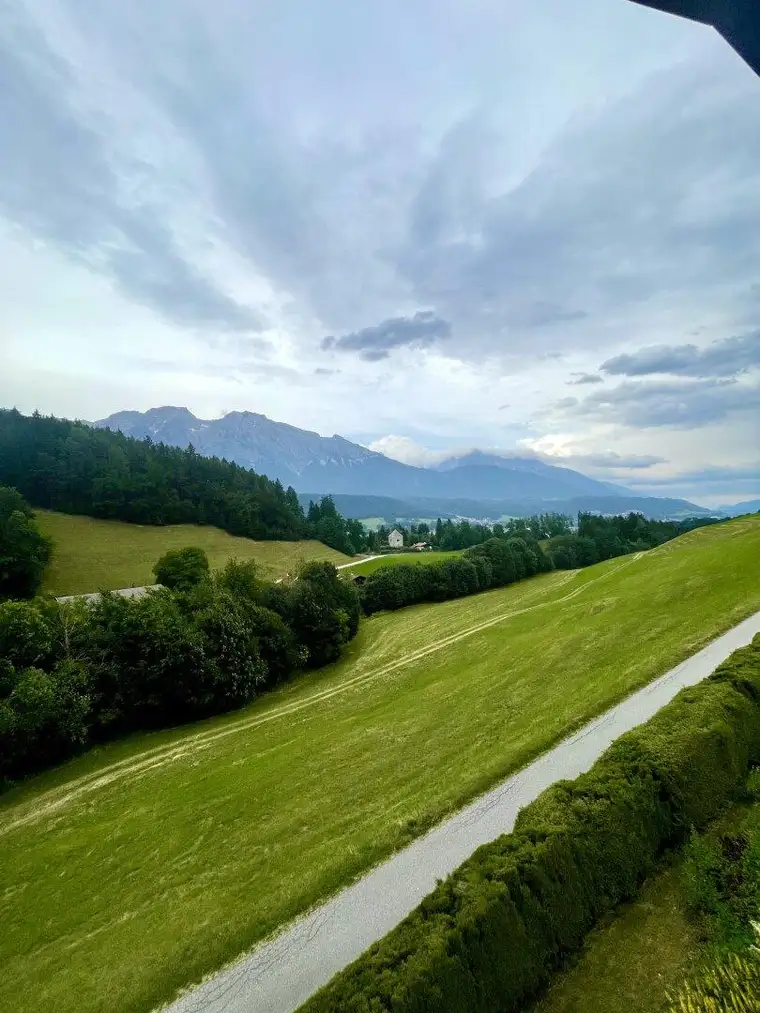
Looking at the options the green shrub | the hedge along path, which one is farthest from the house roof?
the green shrub

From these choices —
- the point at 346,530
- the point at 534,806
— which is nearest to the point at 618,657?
the point at 534,806

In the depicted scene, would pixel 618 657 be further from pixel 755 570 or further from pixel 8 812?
pixel 8 812

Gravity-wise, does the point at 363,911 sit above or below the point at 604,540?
below

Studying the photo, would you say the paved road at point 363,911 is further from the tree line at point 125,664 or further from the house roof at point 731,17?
the tree line at point 125,664

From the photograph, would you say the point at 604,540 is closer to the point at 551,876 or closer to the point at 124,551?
the point at 124,551

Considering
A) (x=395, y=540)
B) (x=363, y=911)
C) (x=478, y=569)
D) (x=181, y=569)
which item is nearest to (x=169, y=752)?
(x=363, y=911)

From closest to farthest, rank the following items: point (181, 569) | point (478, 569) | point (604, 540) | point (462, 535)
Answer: point (181, 569), point (478, 569), point (604, 540), point (462, 535)

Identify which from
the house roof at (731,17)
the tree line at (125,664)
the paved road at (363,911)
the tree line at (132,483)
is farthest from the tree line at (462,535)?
the house roof at (731,17)
